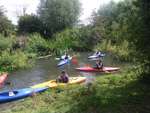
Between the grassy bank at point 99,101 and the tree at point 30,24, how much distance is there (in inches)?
1556

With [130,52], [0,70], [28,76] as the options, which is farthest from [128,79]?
[0,70]

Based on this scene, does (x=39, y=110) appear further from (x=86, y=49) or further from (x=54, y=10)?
(x=54, y=10)

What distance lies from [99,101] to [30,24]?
144 feet

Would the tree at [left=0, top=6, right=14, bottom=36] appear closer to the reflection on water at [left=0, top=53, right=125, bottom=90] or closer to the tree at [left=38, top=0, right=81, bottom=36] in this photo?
the tree at [left=38, top=0, right=81, bottom=36]

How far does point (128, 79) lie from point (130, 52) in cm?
307

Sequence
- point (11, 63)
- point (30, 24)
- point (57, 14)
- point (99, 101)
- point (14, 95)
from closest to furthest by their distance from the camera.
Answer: point (99, 101) < point (14, 95) < point (11, 63) < point (57, 14) < point (30, 24)

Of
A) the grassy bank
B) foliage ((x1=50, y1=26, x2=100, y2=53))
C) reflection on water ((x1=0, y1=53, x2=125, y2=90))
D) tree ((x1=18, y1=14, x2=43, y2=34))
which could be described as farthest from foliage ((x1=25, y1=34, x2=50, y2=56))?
the grassy bank

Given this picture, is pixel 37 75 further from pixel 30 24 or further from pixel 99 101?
pixel 30 24

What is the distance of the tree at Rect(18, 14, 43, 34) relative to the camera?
2106 inches

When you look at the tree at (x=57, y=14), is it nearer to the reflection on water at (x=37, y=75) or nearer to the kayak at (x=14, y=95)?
the reflection on water at (x=37, y=75)

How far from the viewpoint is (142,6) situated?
38.0ft

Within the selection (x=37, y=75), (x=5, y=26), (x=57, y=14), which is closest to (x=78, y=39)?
(x=57, y=14)

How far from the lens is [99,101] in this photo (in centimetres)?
1146

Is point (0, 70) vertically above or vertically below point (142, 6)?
below
